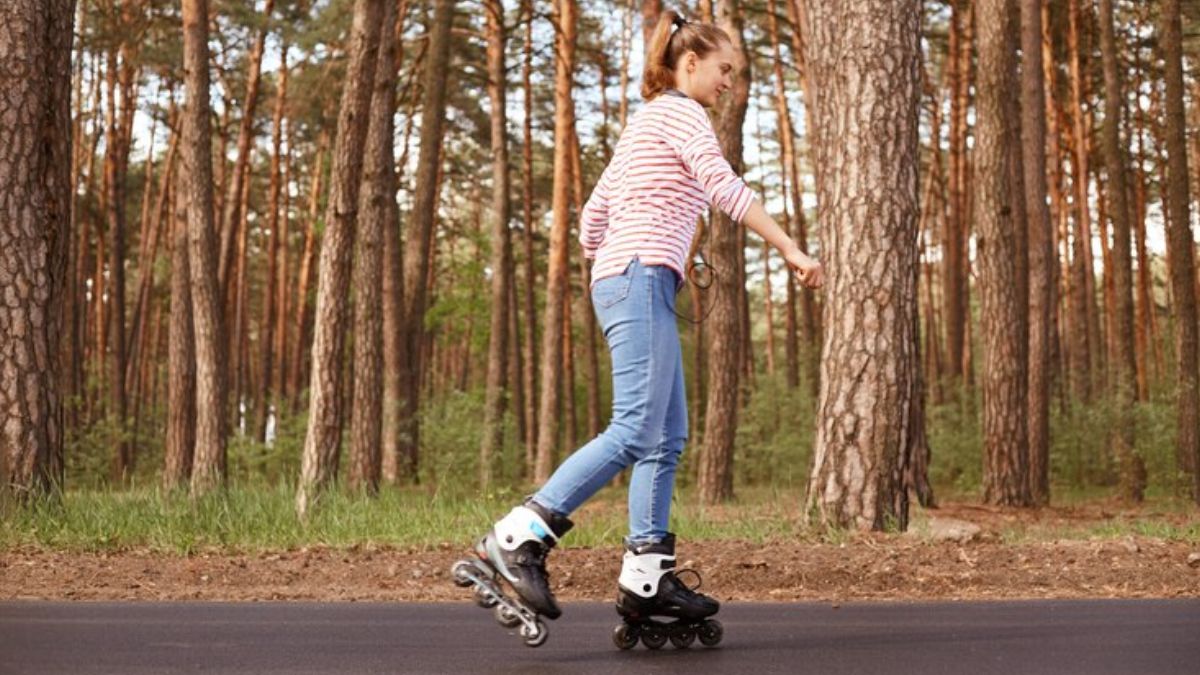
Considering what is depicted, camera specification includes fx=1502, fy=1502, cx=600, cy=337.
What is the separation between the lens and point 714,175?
5.70m

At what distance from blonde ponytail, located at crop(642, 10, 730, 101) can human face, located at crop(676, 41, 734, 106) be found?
22 millimetres

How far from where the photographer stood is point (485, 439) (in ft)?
81.1

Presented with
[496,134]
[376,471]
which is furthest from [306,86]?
[376,471]

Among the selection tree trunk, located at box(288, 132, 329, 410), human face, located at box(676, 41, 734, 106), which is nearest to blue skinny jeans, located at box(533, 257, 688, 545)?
human face, located at box(676, 41, 734, 106)

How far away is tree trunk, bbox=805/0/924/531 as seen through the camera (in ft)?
33.7

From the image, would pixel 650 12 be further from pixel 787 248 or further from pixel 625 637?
pixel 625 637

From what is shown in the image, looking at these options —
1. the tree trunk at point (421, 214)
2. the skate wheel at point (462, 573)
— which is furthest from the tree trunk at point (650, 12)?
the skate wheel at point (462, 573)

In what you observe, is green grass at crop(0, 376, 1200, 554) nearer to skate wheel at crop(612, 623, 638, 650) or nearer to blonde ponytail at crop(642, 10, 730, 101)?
skate wheel at crop(612, 623, 638, 650)

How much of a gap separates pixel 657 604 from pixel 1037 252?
54.7 feet

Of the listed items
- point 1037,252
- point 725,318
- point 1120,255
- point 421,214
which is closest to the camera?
point 725,318

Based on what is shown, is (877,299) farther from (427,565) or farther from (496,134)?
(496,134)

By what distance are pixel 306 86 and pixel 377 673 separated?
24.3m

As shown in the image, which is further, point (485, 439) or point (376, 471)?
point (485, 439)

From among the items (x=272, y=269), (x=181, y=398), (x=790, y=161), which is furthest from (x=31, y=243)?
(x=272, y=269)
